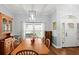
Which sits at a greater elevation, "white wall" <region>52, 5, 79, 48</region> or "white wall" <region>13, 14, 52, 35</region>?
"white wall" <region>52, 5, 79, 48</region>

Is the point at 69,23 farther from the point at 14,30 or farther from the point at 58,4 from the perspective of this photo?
the point at 14,30

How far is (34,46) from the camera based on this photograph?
2564mm

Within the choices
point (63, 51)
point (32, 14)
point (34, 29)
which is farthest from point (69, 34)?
point (32, 14)

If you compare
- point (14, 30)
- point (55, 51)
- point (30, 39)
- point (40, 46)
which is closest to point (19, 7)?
point (14, 30)

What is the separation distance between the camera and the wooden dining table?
249cm

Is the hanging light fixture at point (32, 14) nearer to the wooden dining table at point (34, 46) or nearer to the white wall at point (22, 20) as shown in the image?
the white wall at point (22, 20)

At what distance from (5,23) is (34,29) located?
1.70ft

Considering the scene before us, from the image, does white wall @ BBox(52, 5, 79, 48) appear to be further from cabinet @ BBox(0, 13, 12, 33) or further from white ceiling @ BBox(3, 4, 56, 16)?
cabinet @ BBox(0, 13, 12, 33)

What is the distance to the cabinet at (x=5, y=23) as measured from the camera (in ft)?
8.03

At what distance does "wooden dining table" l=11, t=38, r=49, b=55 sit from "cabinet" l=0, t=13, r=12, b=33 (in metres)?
0.34

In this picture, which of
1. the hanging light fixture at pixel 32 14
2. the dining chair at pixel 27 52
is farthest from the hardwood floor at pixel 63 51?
the hanging light fixture at pixel 32 14

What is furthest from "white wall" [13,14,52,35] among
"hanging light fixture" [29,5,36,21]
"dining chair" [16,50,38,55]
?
Answer: "dining chair" [16,50,38,55]

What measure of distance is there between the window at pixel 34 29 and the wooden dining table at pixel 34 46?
0.30 feet

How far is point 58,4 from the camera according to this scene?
98.8 inches
